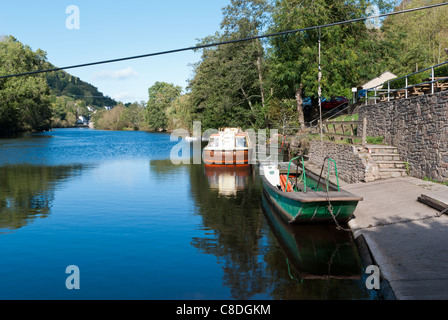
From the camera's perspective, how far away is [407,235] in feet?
33.3

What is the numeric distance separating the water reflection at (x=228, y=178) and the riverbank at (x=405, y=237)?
860cm

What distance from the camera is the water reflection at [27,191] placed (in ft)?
52.1

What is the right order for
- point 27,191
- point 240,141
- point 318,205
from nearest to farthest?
point 318,205
point 27,191
point 240,141

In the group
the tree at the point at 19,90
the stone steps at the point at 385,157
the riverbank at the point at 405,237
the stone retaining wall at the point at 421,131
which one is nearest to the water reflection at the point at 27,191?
the riverbank at the point at 405,237

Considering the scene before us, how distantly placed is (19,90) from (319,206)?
76.8 metres

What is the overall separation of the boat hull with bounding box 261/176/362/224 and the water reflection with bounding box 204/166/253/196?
837 centimetres

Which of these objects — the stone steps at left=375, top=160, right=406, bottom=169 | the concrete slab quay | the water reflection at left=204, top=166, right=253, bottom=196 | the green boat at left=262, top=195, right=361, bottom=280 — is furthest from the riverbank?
the water reflection at left=204, top=166, right=253, bottom=196

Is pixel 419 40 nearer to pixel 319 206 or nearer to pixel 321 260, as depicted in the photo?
pixel 319 206

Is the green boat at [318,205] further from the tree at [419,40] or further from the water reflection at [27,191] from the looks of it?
the tree at [419,40]

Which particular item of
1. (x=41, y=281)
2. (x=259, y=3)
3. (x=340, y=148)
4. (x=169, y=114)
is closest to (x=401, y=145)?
(x=340, y=148)

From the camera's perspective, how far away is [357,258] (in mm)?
10422

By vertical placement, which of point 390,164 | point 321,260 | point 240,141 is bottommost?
point 321,260

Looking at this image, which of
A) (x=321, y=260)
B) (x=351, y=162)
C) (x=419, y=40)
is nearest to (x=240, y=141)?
(x=351, y=162)
